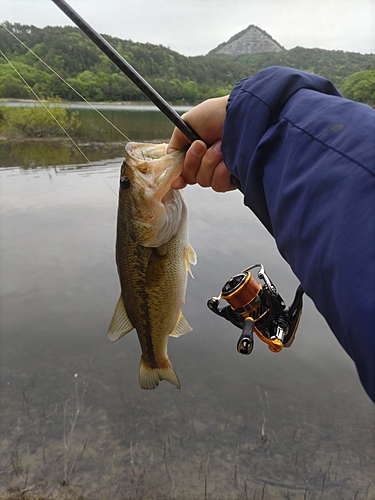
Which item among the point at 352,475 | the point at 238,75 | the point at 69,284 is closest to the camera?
the point at 352,475

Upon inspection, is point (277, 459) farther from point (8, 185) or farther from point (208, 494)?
point (8, 185)

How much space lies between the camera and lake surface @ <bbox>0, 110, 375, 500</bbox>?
128 inches

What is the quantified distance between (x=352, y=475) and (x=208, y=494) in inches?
52.3

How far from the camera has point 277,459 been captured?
138 inches

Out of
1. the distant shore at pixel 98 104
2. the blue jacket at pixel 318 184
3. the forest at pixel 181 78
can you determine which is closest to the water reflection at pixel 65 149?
the distant shore at pixel 98 104

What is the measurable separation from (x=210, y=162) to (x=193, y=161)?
0.08m

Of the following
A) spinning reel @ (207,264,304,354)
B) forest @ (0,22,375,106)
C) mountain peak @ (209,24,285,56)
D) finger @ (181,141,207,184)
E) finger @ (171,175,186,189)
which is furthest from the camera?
mountain peak @ (209,24,285,56)

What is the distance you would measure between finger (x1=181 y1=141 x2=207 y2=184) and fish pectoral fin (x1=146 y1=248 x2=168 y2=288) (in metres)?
0.42

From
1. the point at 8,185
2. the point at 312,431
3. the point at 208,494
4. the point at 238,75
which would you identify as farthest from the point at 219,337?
the point at 238,75

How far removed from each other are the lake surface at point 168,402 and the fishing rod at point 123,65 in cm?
303

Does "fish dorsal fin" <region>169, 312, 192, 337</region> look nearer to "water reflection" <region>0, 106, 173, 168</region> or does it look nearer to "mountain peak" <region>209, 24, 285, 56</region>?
"water reflection" <region>0, 106, 173, 168</region>

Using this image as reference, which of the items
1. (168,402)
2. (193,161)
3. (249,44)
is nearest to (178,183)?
(193,161)

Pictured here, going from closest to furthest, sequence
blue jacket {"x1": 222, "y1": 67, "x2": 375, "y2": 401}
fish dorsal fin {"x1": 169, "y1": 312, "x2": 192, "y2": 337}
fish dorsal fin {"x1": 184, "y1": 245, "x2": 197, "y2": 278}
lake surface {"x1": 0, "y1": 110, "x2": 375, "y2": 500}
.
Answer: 1. blue jacket {"x1": 222, "y1": 67, "x2": 375, "y2": 401}
2. fish dorsal fin {"x1": 184, "y1": 245, "x2": 197, "y2": 278}
3. fish dorsal fin {"x1": 169, "y1": 312, "x2": 192, "y2": 337}
4. lake surface {"x1": 0, "y1": 110, "x2": 375, "y2": 500}

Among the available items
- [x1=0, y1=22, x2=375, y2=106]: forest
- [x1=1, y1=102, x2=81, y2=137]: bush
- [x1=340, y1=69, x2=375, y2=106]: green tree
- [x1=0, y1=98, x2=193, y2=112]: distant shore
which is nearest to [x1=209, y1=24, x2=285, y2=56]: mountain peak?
[x1=0, y1=98, x2=193, y2=112]: distant shore
